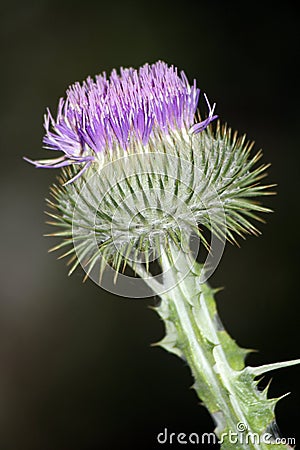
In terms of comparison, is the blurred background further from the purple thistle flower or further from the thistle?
the purple thistle flower

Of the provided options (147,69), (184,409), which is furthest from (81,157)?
(184,409)

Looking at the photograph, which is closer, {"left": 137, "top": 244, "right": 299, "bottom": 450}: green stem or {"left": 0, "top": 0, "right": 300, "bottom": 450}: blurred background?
{"left": 137, "top": 244, "right": 299, "bottom": 450}: green stem

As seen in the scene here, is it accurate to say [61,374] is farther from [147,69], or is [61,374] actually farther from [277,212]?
[147,69]

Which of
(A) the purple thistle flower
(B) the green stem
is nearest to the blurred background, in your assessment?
(B) the green stem

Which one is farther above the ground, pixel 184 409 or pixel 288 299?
pixel 288 299

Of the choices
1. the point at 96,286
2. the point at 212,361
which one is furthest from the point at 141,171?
the point at 96,286

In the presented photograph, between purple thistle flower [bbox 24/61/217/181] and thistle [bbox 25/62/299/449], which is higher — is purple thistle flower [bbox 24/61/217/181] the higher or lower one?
the higher one

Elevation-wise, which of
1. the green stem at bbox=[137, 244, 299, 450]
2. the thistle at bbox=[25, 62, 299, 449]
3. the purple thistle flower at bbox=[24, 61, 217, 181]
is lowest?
the green stem at bbox=[137, 244, 299, 450]
